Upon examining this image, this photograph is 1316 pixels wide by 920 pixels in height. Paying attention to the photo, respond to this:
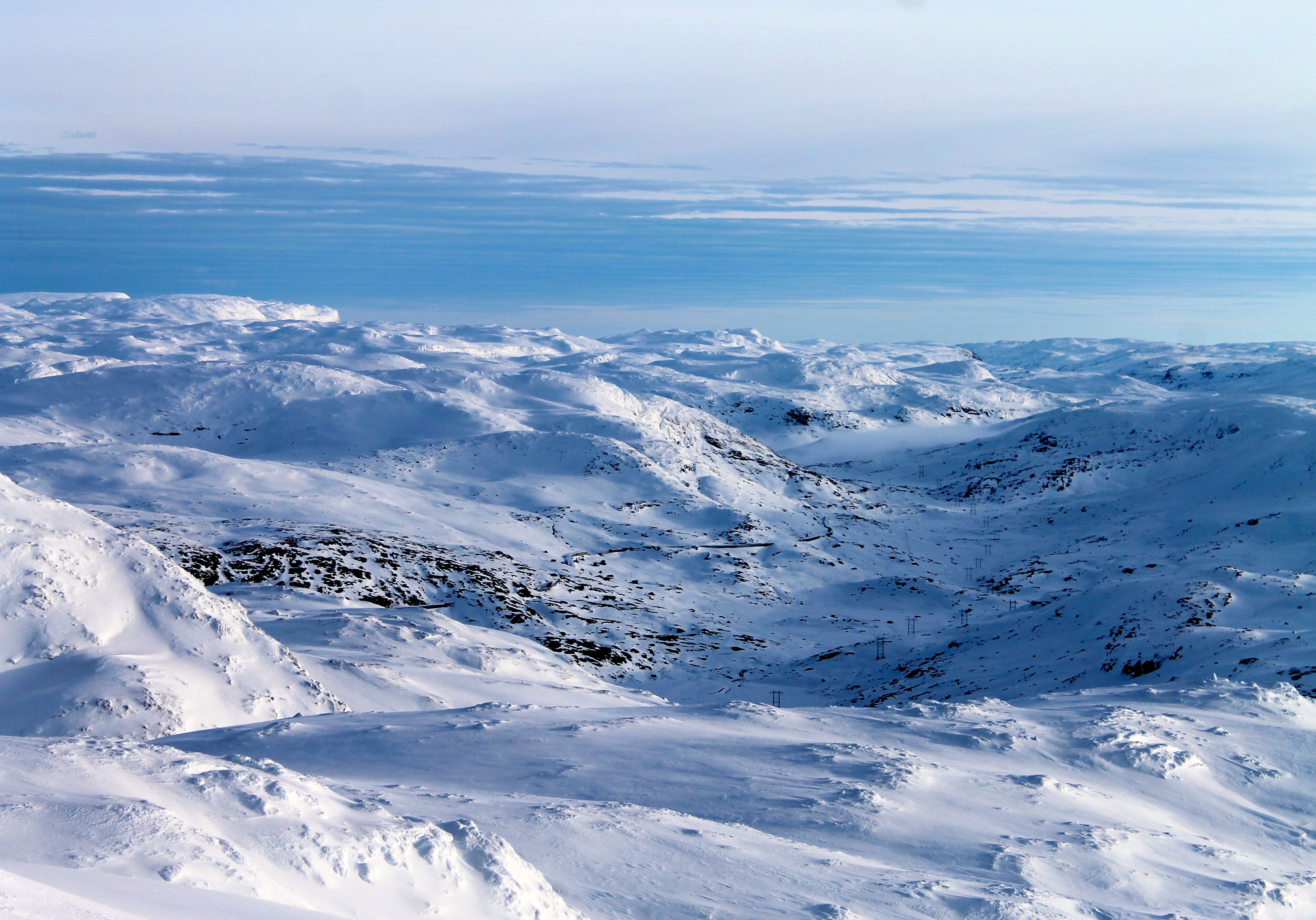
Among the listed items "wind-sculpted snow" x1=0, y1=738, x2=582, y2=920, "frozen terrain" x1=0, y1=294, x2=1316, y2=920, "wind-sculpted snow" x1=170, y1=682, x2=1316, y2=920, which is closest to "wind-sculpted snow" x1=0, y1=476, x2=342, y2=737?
"frozen terrain" x1=0, y1=294, x2=1316, y2=920

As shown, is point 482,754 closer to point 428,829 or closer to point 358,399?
point 428,829

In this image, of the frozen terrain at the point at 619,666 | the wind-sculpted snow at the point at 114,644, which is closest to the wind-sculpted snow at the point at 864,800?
the frozen terrain at the point at 619,666

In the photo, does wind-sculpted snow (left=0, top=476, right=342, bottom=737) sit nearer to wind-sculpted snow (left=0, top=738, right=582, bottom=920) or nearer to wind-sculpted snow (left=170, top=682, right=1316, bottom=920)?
wind-sculpted snow (left=170, top=682, right=1316, bottom=920)

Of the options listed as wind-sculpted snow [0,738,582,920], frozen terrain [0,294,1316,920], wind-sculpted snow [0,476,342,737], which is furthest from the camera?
wind-sculpted snow [0,476,342,737]

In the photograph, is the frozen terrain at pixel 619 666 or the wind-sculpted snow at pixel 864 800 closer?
the frozen terrain at pixel 619 666

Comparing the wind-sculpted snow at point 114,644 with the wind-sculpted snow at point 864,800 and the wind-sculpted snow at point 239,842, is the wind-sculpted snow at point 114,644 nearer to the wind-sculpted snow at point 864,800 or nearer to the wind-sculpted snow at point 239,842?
the wind-sculpted snow at point 864,800

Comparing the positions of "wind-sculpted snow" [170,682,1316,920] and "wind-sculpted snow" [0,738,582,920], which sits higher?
"wind-sculpted snow" [0,738,582,920]

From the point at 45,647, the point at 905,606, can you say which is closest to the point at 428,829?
the point at 45,647

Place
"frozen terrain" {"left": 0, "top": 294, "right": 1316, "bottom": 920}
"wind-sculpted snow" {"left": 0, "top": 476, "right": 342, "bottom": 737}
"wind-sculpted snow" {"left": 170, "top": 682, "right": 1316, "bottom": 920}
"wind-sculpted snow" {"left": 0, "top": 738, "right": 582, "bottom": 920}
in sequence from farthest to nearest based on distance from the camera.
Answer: "wind-sculpted snow" {"left": 0, "top": 476, "right": 342, "bottom": 737} → "wind-sculpted snow" {"left": 170, "top": 682, "right": 1316, "bottom": 920} → "frozen terrain" {"left": 0, "top": 294, "right": 1316, "bottom": 920} → "wind-sculpted snow" {"left": 0, "top": 738, "right": 582, "bottom": 920}

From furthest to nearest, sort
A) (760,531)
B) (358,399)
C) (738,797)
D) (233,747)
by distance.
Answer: (358,399)
(760,531)
(233,747)
(738,797)
